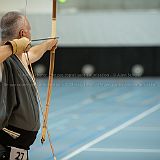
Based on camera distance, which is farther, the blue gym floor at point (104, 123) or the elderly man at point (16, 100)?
the blue gym floor at point (104, 123)

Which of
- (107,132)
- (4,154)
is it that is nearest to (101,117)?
(107,132)

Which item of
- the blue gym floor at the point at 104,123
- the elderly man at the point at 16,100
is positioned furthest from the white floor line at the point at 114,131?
the elderly man at the point at 16,100

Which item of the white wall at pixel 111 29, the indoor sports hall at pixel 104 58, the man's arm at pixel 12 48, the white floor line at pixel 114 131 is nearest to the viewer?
the man's arm at pixel 12 48

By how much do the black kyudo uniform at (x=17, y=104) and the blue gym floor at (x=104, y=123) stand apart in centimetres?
175

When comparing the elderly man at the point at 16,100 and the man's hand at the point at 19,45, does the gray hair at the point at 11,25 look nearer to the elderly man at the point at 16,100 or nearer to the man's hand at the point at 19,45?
the elderly man at the point at 16,100

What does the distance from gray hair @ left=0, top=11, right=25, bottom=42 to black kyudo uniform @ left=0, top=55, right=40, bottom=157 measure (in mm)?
145

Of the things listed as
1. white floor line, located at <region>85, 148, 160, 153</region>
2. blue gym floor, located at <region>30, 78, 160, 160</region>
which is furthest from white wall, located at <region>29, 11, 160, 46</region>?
white floor line, located at <region>85, 148, 160, 153</region>

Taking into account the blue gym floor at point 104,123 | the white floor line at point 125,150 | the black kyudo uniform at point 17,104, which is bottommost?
the blue gym floor at point 104,123

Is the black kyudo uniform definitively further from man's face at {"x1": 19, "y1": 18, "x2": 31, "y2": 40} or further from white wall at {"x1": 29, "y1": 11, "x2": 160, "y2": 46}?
white wall at {"x1": 29, "y1": 11, "x2": 160, "y2": 46}

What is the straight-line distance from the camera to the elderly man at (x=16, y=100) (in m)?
3.04

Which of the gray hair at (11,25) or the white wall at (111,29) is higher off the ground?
the gray hair at (11,25)

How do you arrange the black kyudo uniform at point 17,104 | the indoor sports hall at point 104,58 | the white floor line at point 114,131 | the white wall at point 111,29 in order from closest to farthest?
1. the black kyudo uniform at point 17,104
2. the white floor line at point 114,131
3. the indoor sports hall at point 104,58
4. the white wall at point 111,29

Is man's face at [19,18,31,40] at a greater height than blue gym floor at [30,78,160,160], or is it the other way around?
man's face at [19,18,31,40]

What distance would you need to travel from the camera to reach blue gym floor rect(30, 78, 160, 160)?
5180 mm
